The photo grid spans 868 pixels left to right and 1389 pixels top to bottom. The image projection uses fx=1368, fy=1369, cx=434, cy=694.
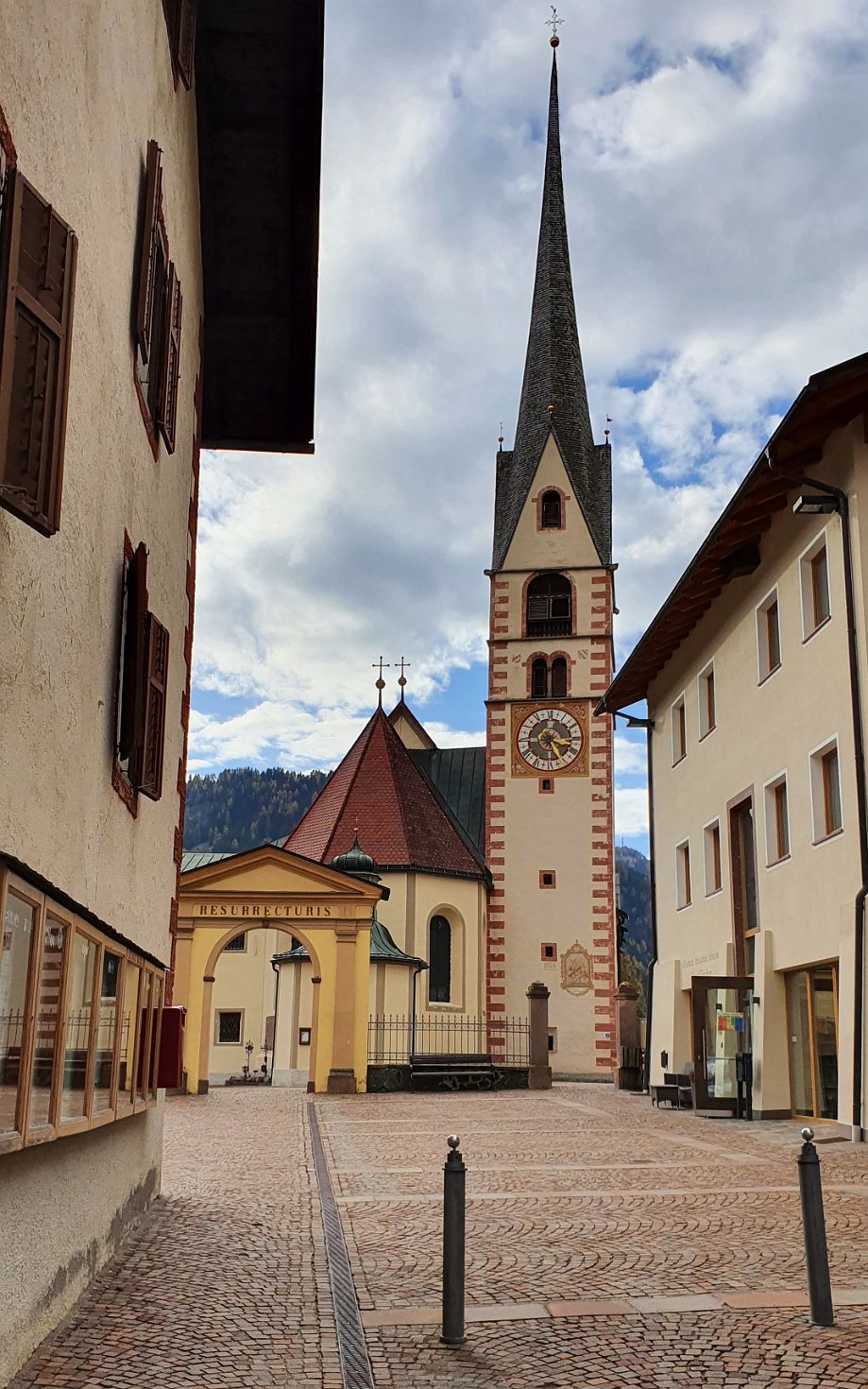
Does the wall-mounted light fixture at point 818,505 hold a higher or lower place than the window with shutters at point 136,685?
higher

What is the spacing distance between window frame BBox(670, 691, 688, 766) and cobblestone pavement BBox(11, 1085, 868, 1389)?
12412 mm

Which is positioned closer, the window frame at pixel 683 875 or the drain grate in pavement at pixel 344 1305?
the drain grate in pavement at pixel 344 1305

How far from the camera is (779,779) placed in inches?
795

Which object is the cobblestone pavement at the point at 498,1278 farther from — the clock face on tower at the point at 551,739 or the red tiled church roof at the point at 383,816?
the clock face on tower at the point at 551,739

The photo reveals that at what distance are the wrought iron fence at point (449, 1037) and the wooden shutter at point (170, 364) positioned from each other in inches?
1002

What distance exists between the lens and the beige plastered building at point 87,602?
5.24m

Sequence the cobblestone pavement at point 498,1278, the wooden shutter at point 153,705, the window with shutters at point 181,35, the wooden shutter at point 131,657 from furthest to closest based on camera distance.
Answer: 1. the window with shutters at point 181,35
2. the wooden shutter at point 153,705
3. the wooden shutter at point 131,657
4. the cobblestone pavement at point 498,1278

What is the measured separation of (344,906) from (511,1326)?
72.2 ft

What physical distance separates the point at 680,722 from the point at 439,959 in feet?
53.4

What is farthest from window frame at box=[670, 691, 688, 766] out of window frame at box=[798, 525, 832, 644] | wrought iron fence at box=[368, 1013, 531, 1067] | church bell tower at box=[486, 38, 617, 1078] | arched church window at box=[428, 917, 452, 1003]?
arched church window at box=[428, 917, 452, 1003]

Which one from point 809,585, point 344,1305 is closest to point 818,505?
point 809,585

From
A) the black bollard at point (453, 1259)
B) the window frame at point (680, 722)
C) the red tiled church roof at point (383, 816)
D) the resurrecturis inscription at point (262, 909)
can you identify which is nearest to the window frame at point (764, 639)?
the window frame at point (680, 722)

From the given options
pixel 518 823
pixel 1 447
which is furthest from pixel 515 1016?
pixel 1 447

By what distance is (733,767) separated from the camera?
22.7 meters
